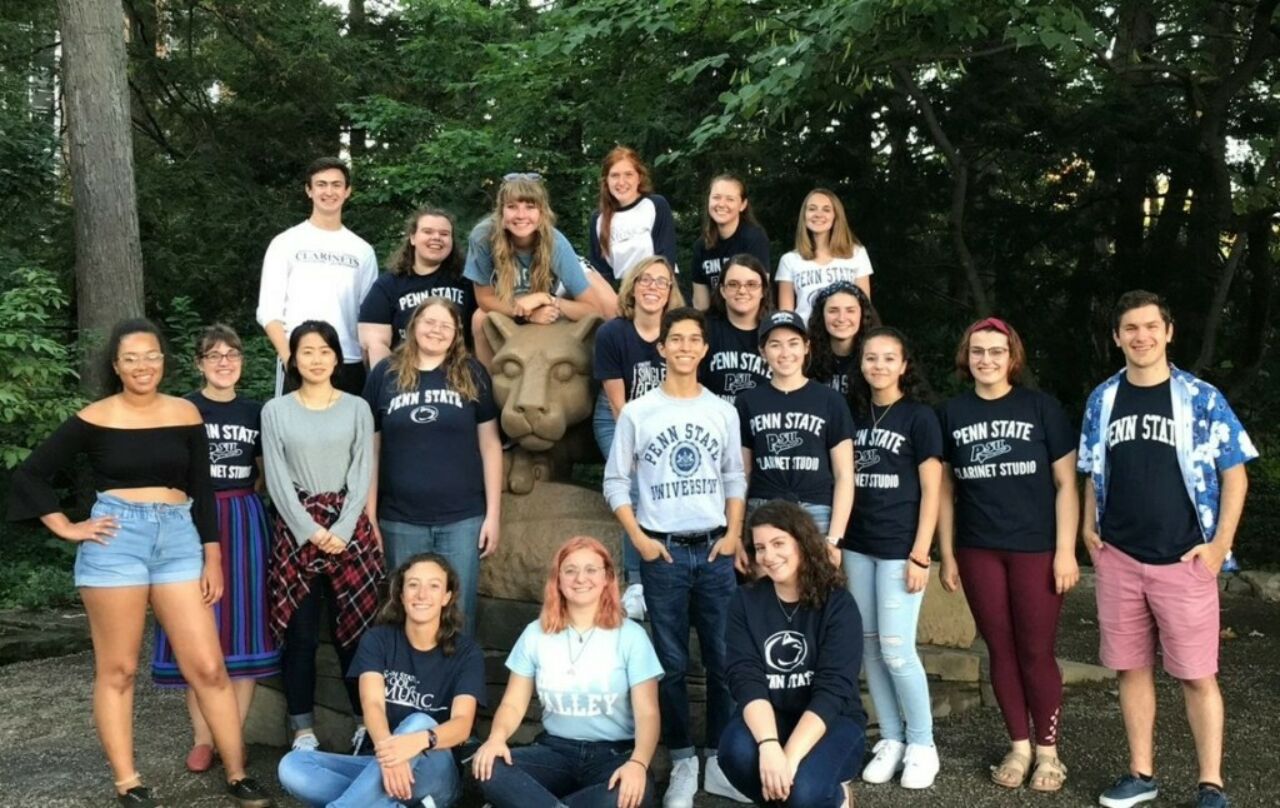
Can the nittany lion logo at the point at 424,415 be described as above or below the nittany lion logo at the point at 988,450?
above

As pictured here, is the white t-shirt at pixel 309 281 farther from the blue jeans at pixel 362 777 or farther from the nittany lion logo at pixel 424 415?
the blue jeans at pixel 362 777

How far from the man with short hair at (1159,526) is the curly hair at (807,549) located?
107cm

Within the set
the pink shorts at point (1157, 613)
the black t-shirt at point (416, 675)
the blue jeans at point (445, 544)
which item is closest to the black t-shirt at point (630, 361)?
the blue jeans at point (445, 544)

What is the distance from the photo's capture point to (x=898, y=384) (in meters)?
4.54

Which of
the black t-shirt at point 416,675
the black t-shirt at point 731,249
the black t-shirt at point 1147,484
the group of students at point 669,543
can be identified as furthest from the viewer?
the black t-shirt at point 731,249

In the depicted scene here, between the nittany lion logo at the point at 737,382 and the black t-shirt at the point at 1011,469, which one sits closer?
the black t-shirt at the point at 1011,469

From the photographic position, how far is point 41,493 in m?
4.24

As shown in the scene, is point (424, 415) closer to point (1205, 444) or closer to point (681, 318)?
point (681, 318)

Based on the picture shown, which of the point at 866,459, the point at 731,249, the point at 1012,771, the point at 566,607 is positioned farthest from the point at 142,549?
the point at 1012,771

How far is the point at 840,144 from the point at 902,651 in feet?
21.2

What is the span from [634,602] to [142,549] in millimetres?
1736

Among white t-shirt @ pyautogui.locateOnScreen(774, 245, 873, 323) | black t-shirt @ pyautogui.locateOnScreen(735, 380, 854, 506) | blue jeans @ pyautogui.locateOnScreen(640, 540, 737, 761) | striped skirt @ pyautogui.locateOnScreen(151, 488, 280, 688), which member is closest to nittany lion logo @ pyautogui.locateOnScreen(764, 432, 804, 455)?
black t-shirt @ pyautogui.locateOnScreen(735, 380, 854, 506)

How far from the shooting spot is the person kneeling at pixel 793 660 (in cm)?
366

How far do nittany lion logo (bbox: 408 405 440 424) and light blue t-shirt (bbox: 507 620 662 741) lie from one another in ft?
3.23
